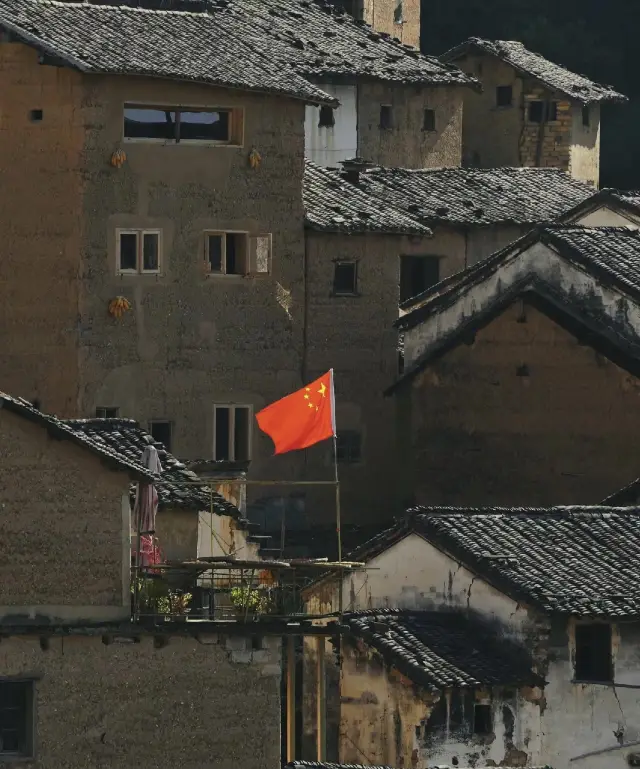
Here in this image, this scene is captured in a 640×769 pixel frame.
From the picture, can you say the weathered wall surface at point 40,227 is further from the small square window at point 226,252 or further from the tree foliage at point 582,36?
the tree foliage at point 582,36

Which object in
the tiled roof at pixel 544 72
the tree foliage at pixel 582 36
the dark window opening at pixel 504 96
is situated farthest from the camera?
the tree foliage at pixel 582 36

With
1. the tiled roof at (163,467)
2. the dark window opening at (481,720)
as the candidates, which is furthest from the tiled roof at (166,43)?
the dark window opening at (481,720)

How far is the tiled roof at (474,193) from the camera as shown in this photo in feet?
200

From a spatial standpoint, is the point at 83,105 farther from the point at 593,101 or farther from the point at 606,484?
the point at 593,101

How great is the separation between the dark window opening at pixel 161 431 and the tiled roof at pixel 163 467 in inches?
329

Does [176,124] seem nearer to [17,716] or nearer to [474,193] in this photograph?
[474,193]

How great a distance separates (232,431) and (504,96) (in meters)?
20.9

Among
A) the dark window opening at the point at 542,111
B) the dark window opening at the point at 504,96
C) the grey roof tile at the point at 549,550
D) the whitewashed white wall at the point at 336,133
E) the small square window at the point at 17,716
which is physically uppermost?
the dark window opening at the point at 504,96

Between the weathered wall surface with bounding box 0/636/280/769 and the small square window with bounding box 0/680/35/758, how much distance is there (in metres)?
0.11

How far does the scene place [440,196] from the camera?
62031mm

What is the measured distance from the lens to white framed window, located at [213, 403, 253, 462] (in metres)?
56.9

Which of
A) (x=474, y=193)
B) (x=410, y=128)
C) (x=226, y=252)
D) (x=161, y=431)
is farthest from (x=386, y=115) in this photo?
(x=161, y=431)

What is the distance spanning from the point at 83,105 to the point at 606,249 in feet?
26.7

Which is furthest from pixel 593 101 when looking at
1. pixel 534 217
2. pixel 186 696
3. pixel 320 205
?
pixel 186 696
